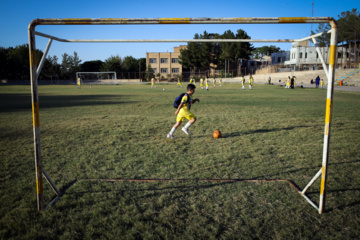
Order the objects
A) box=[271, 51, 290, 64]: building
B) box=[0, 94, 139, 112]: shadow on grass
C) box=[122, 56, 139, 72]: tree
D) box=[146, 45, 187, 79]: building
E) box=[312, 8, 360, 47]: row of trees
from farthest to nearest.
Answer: box=[146, 45, 187, 79]: building < box=[122, 56, 139, 72]: tree < box=[271, 51, 290, 64]: building < box=[312, 8, 360, 47]: row of trees < box=[0, 94, 139, 112]: shadow on grass

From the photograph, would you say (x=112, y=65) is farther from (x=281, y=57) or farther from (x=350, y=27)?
(x=350, y=27)

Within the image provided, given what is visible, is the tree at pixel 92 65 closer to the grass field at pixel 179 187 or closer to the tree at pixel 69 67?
the tree at pixel 69 67

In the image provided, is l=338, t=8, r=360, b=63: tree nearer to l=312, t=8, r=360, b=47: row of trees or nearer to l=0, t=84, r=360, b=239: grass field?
l=312, t=8, r=360, b=47: row of trees

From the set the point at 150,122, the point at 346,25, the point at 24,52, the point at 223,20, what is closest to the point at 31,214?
the point at 223,20

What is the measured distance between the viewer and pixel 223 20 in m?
3.22

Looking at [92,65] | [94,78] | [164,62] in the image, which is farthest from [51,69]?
[164,62]

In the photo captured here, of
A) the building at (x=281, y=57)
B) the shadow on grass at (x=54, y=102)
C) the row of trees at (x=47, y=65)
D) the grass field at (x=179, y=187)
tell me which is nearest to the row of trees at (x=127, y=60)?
the row of trees at (x=47, y=65)

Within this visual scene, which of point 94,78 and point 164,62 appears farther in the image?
point 164,62

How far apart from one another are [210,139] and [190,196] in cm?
362

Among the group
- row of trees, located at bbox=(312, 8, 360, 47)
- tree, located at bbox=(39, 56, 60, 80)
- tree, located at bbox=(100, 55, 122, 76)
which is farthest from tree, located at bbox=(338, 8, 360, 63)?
tree, located at bbox=(39, 56, 60, 80)

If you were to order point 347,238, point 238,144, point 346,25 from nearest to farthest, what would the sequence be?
point 347,238 < point 238,144 < point 346,25

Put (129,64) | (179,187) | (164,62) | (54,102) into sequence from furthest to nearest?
(164,62) → (129,64) → (54,102) → (179,187)

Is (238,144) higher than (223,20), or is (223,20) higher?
(223,20)

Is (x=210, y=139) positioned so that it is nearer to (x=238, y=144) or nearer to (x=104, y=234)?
(x=238, y=144)
